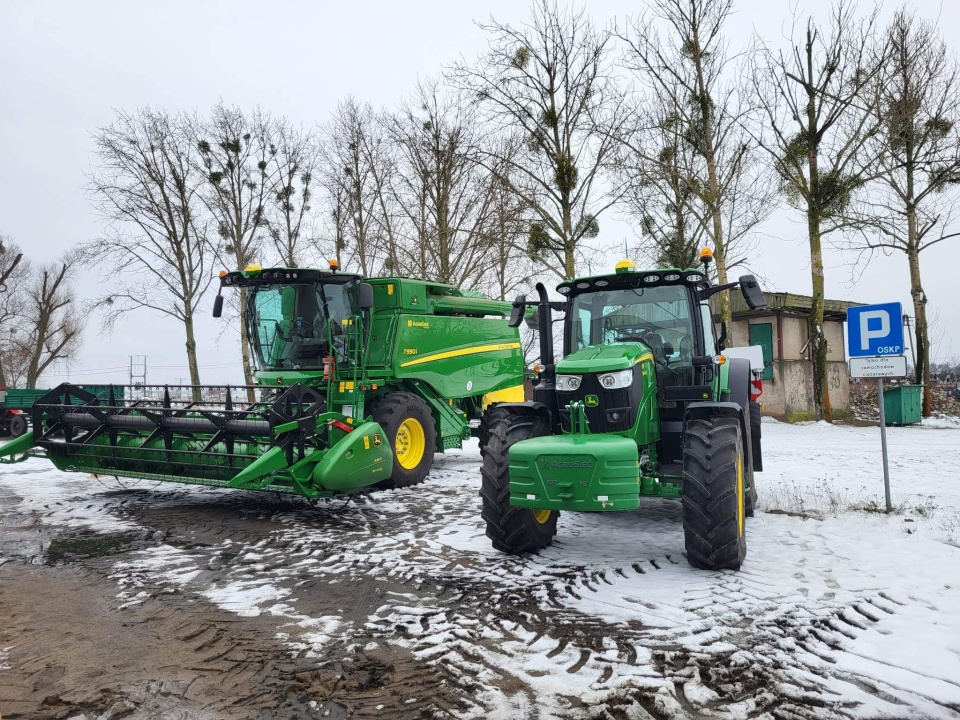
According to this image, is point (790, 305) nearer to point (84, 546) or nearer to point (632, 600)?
point (632, 600)

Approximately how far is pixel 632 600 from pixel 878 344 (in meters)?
4.32

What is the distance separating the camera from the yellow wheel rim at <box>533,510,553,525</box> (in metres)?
5.94

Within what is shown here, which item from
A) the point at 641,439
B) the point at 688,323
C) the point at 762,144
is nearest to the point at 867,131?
the point at 762,144

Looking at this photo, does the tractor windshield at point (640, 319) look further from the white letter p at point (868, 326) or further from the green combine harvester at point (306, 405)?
the green combine harvester at point (306, 405)

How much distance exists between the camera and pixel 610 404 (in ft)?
18.9

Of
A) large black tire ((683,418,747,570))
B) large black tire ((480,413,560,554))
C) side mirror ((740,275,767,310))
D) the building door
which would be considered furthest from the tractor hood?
the building door

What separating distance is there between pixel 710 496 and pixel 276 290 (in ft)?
21.4

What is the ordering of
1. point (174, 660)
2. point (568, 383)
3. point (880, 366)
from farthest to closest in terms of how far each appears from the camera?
1. point (880, 366)
2. point (568, 383)
3. point (174, 660)

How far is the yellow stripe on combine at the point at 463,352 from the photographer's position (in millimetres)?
10281

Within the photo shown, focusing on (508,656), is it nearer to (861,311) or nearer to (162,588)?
(162,588)

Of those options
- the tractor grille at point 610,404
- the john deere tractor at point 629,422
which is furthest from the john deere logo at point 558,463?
the tractor grille at point 610,404

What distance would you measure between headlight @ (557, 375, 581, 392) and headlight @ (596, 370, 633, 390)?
8.6 inches

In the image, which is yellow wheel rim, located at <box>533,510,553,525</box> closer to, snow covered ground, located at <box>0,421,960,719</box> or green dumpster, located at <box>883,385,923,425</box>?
snow covered ground, located at <box>0,421,960,719</box>

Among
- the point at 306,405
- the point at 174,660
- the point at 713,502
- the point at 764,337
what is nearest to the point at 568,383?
the point at 713,502
